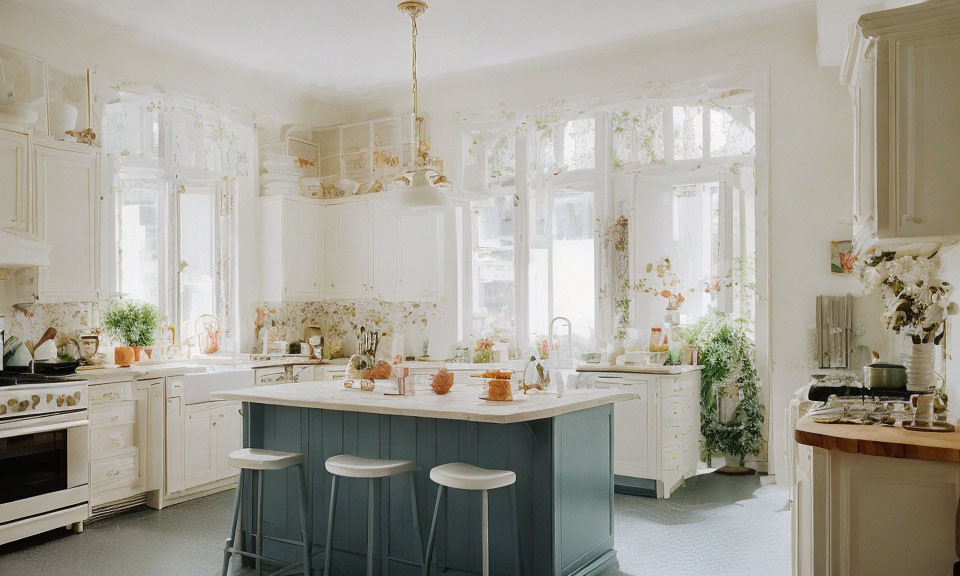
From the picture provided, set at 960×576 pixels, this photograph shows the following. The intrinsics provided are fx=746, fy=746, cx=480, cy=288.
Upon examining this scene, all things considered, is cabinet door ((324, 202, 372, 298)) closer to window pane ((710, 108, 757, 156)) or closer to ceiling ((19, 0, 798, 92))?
ceiling ((19, 0, 798, 92))

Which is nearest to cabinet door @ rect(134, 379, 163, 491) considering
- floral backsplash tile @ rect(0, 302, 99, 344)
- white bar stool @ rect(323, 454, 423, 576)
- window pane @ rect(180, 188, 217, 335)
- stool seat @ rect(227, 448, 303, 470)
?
floral backsplash tile @ rect(0, 302, 99, 344)

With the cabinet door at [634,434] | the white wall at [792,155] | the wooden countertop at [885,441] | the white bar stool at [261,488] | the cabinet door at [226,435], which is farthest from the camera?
the cabinet door at [226,435]

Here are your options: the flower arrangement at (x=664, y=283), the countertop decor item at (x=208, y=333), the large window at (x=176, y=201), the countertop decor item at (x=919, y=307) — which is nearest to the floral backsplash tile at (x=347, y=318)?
the countertop decor item at (x=208, y=333)

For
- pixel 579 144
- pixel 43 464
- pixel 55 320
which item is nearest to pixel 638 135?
pixel 579 144

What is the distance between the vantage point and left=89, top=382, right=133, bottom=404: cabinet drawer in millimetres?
4832

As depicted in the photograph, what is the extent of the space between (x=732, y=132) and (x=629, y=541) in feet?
10.9

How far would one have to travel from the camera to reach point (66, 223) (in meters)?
5.04

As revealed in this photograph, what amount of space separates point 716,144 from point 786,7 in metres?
1.13

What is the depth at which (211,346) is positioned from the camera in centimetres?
647

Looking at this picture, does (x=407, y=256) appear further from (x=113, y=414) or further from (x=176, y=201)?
(x=113, y=414)

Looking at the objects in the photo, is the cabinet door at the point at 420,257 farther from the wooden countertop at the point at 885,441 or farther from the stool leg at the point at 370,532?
the wooden countertop at the point at 885,441

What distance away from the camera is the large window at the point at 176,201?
233 inches

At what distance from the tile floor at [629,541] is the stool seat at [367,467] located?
3.49ft

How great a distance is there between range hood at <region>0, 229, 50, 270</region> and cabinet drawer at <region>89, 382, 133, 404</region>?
0.87m
